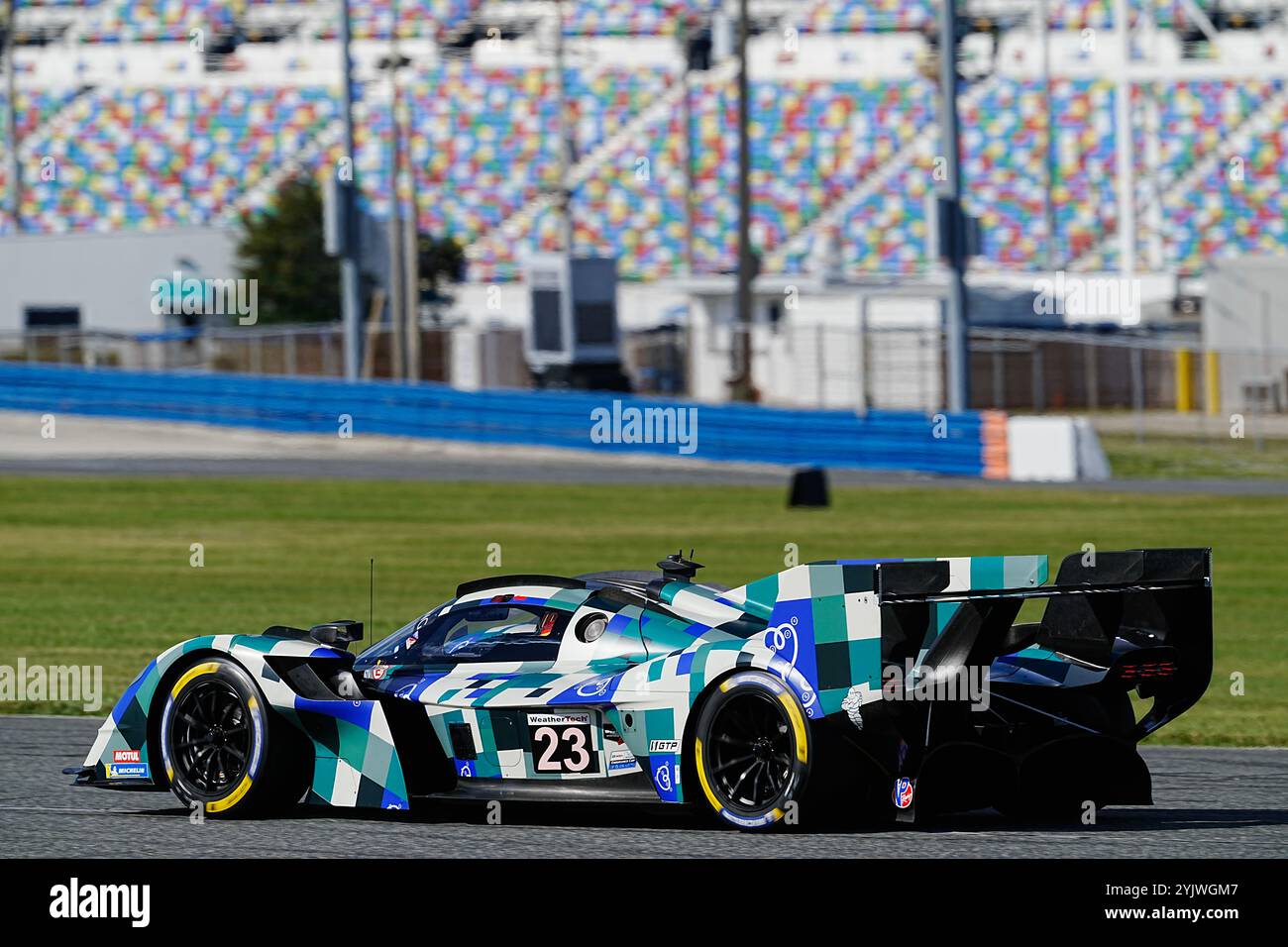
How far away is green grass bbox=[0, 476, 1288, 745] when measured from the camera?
57.5 feet

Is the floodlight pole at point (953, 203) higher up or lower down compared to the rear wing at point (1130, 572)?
higher up

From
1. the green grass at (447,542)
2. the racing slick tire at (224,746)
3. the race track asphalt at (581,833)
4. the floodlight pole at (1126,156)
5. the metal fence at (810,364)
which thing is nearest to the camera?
the race track asphalt at (581,833)

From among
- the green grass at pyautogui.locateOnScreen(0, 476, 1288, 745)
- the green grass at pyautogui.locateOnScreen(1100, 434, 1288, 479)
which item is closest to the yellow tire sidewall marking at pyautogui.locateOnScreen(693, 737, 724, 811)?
the green grass at pyautogui.locateOnScreen(0, 476, 1288, 745)

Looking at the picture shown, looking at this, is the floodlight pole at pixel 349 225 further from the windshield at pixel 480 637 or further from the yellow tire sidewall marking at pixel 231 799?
the yellow tire sidewall marking at pixel 231 799

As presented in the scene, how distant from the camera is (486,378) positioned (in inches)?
1978

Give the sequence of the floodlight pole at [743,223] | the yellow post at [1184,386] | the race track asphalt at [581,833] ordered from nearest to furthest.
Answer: the race track asphalt at [581,833]
the floodlight pole at [743,223]
the yellow post at [1184,386]

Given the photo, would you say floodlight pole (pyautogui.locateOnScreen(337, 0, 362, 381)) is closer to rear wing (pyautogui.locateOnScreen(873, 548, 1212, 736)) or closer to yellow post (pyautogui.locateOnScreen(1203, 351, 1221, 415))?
yellow post (pyautogui.locateOnScreen(1203, 351, 1221, 415))

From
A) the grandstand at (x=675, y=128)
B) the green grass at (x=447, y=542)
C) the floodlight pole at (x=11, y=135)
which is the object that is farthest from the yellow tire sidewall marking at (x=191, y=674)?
the floodlight pole at (x=11, y=135)

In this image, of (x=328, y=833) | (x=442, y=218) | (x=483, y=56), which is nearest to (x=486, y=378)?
(x=442, y=218)

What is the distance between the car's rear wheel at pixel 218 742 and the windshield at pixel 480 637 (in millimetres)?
586

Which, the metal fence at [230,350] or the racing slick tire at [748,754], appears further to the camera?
the metal fence at [230,350]

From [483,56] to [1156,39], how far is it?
20.7 metres

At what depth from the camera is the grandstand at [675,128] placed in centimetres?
6550
